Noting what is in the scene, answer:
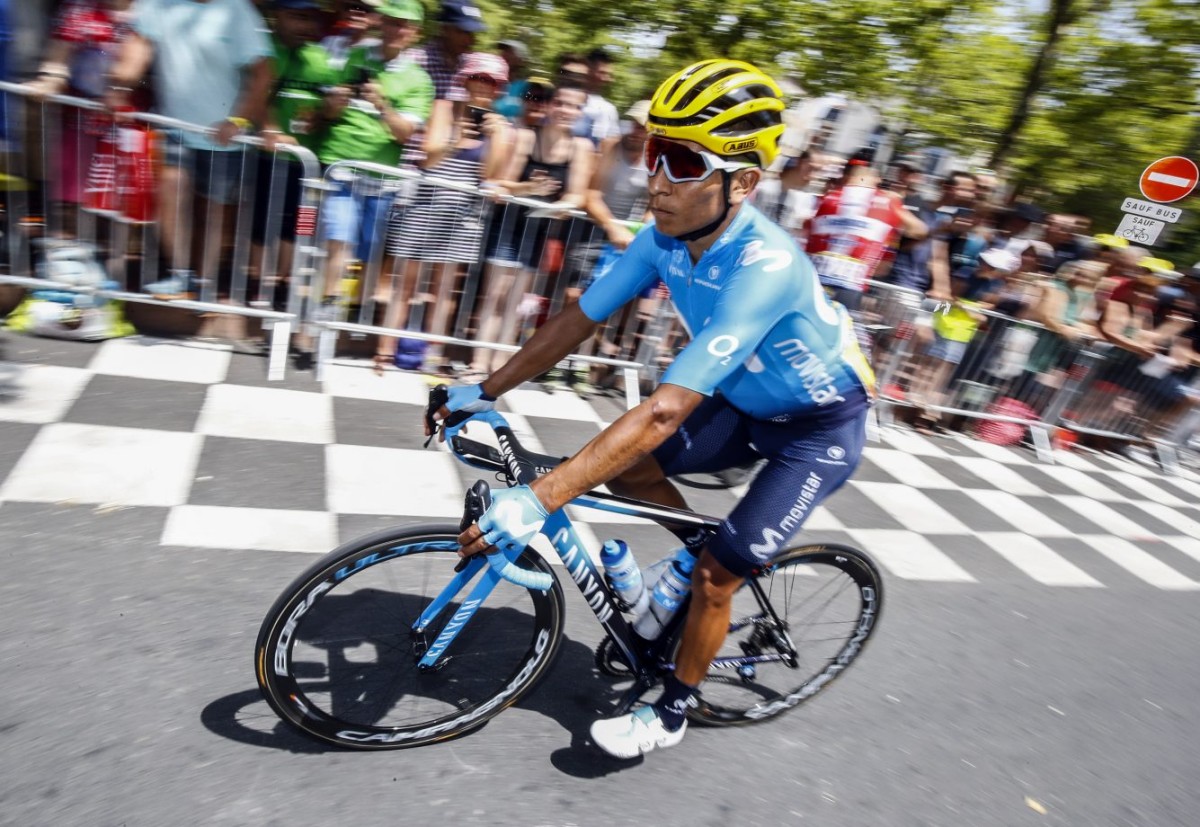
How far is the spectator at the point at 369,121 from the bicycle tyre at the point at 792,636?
335cm

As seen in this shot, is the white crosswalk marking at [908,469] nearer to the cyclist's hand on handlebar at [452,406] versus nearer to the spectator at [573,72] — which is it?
the spectator at [573,72]

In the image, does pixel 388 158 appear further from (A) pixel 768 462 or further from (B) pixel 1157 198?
(B) pixel 1157 198

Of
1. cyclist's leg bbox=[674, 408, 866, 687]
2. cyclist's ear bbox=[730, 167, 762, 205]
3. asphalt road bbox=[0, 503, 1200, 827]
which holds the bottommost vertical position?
asphalt road bbox=[0, 503, 1200, 827]

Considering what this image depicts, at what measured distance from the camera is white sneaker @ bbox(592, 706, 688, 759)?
2461mm

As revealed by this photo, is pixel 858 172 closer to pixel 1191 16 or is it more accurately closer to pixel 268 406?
pixel 268 406

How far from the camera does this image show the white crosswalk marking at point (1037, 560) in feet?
16.6

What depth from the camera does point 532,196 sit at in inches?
212

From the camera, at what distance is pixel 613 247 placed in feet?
18.3

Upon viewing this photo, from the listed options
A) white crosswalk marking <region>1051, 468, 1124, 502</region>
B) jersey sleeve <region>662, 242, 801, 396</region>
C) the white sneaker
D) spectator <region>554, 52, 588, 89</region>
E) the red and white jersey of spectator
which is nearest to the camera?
jersey sleeve <region>662, 242, 801, 396</region>

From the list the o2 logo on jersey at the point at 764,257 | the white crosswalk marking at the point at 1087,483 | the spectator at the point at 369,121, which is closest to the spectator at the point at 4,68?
the spectator at the point at 369,121

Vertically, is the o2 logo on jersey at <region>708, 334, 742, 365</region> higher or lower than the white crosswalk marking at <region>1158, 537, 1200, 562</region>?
higher

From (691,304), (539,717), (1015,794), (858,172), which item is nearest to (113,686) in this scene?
(539,717)

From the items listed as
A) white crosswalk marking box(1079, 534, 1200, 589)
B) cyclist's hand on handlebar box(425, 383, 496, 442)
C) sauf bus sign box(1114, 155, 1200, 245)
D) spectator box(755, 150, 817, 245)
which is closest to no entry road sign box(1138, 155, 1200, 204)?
sauf bus sign box(1114, 155, 1200, 245)

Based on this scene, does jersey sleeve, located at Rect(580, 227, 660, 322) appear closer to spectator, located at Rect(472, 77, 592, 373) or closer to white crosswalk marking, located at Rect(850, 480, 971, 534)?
spectator, located at Rect(472, 77, 592, 373)
